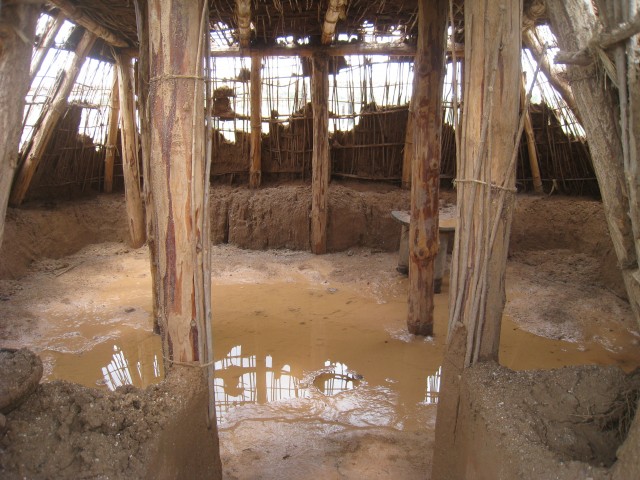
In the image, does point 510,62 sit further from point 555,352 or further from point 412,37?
point 412,37

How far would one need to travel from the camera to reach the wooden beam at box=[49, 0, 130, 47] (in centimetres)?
448

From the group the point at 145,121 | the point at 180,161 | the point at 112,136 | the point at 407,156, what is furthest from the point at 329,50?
the point at 180,161

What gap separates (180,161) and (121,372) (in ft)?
7.17

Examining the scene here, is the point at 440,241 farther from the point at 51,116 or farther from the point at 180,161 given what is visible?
the point at 51,116

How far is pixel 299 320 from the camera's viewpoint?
15.7 ft

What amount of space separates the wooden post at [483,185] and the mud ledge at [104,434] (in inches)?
46.5

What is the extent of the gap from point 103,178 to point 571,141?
658cm

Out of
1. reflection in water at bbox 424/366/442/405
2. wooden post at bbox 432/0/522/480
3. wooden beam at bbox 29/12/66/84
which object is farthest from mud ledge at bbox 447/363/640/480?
wooden beam at bbox 29/12/66/84

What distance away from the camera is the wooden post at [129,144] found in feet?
20.6

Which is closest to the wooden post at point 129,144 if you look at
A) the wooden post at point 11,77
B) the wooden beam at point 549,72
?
the wooden beam at point 549,72

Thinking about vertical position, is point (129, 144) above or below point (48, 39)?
below

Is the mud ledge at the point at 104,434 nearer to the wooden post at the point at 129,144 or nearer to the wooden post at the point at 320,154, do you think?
the wooden post at the point at 320,154

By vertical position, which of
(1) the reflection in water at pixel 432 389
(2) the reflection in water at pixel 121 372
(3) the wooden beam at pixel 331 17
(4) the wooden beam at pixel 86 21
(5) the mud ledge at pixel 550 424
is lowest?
(1) the reflection in water at pixel 432 389

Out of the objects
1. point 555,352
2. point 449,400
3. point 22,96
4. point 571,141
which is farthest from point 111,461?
point 571,141
